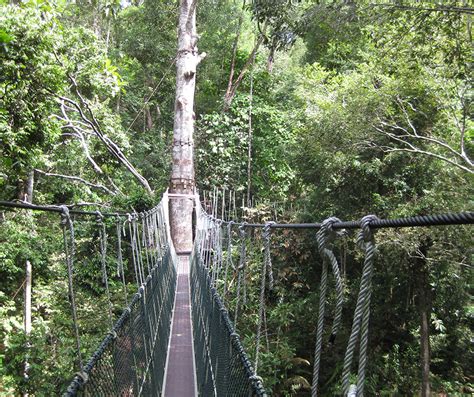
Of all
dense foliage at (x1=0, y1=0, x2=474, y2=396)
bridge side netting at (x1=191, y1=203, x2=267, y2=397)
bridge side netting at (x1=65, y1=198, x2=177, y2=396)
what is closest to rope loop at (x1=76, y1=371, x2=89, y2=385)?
bridge side netting at (x1=65, y1=198, x2=177, y2=396)

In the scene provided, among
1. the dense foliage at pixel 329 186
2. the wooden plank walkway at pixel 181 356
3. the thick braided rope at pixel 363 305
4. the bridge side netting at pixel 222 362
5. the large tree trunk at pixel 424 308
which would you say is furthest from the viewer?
the large tree trunk at pixel 424 308

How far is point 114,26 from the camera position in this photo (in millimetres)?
9312

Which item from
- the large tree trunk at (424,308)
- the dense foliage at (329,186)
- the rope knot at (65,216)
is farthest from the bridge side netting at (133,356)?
the large tree trunk at (424,308)

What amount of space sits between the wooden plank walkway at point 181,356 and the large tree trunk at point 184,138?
242cm

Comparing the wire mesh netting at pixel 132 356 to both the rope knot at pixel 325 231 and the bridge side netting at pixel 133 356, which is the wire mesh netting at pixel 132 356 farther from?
the rope knot at pixel 325 231

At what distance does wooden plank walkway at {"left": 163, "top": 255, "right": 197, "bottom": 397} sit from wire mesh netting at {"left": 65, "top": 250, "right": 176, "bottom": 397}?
0.06m

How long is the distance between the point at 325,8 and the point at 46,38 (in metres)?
2.41

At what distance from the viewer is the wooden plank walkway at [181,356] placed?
2223 millimetres

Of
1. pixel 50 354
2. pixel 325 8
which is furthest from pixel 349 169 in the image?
pixel 50 354

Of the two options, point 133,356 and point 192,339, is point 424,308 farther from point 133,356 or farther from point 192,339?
point 133,356

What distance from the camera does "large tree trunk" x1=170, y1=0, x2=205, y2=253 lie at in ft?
21.3

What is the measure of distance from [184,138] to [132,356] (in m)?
5.12

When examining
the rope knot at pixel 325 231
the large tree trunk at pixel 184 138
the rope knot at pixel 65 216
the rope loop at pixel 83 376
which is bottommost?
the rope loop at pixel 83 376

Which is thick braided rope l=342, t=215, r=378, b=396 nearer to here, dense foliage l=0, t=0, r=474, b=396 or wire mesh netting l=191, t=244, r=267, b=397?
wire mesh netting l=191, t=244, r=267, b=397
